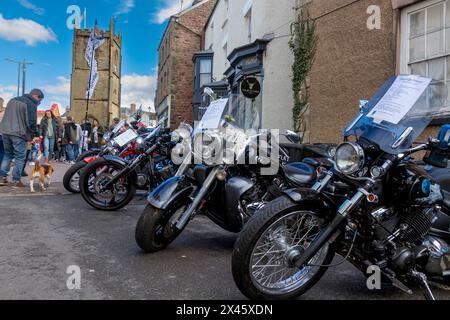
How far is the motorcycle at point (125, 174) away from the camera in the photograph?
5.74m

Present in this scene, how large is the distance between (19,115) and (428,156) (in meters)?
7.34

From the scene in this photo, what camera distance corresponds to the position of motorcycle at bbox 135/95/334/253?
3.65 metres

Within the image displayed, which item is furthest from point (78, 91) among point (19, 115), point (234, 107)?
point (234, 107)

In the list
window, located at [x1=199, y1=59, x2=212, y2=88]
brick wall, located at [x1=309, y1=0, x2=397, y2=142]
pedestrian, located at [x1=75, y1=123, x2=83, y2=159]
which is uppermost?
window, located at [x1=199, y1=59, x2=212, y2=88]

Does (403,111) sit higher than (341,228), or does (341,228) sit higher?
(403,111)

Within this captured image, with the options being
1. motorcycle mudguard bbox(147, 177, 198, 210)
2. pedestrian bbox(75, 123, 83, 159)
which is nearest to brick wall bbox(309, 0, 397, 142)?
motorcycle mudguard bbox(147, 177, 198, 210)

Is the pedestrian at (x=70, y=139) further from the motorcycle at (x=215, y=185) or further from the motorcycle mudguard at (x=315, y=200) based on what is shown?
the motorcycle mudguard at (x=315, y=200)

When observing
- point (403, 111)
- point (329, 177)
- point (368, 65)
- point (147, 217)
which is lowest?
point (147, 217)

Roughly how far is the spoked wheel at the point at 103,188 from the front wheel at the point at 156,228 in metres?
2.12

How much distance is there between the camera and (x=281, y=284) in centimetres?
271

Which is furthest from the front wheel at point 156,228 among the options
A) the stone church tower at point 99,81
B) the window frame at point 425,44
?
the stone church tower at point 99,81

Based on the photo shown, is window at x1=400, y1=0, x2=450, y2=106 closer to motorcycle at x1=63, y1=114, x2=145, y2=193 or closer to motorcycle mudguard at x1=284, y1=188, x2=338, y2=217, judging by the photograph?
motorcycle mudguard at x1=284, y1=188, x2=338, y2=217

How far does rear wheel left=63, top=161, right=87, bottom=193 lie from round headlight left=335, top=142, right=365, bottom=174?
5214 millimetres
